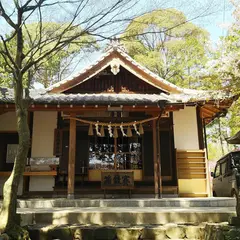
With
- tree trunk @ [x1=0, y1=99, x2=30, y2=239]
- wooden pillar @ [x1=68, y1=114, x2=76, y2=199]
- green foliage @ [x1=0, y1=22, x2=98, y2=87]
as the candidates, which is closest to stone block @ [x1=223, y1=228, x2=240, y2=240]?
tree trunk @ [x1=0, y1=99, x2=30, y2=239]

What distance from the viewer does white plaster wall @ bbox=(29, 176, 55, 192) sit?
33.9ft

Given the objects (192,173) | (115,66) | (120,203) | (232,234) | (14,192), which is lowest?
(232,234)

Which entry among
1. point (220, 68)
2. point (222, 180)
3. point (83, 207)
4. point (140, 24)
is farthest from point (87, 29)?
point (222, 180)

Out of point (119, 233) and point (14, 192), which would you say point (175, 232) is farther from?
point (14, 192)

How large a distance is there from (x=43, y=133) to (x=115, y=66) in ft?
12.1

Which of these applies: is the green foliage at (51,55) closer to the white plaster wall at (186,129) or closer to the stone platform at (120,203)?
the stone platform at (120,203)

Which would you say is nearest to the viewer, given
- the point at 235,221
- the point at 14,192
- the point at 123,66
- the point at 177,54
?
the point at 235,221

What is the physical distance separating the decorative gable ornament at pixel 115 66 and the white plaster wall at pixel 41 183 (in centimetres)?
457

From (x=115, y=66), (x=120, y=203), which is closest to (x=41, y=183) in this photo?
(x=120, y=203)

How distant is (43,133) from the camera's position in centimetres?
1061

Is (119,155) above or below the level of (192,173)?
above

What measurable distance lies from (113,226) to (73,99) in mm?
4623

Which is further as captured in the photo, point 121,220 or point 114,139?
point 114,139

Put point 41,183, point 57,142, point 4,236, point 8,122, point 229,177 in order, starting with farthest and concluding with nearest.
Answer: point 8,122 < point 57,142 < point 41,183 < point 229,177 < point 4,236
